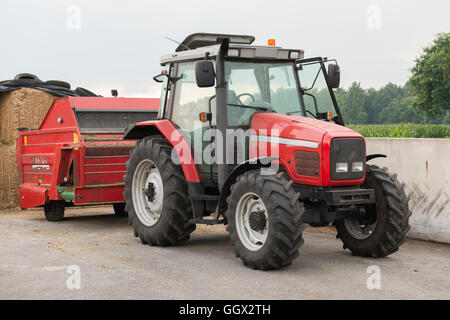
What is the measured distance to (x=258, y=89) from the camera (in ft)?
27.0

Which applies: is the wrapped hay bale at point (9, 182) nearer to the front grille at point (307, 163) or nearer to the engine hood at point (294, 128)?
the engine hood at point (294, 128)

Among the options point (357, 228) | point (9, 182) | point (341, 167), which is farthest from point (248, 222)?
point (9, 182)

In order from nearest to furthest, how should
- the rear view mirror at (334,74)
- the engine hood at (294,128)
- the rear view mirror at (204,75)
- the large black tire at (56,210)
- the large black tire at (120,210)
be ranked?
the engine hood at (294,128) → the rear view mirror at (204,75) → the rear view mirror at (334,74) → the large black tire at (56,210) → the large black tire at (120,210)

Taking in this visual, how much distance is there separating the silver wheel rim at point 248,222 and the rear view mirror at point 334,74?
2.07 m

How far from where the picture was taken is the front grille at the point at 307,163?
717 centimetres

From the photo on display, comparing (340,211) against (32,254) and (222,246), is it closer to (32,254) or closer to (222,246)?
(222,246)

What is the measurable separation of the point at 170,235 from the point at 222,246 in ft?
2.62

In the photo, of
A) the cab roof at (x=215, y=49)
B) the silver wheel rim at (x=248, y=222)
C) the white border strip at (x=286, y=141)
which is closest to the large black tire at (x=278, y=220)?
the silver wheel rim at (x=248, y=222)

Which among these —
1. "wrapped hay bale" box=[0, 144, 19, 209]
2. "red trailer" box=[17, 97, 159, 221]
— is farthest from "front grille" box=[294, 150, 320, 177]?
"wrapped hay bale" box=[0, 144, 19, 209]

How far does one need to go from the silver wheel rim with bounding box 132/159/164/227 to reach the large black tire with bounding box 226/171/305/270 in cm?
219

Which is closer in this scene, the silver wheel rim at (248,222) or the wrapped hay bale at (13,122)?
the silver wheel rim at (248,222)

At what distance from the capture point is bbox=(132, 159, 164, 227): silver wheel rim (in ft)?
29.7
